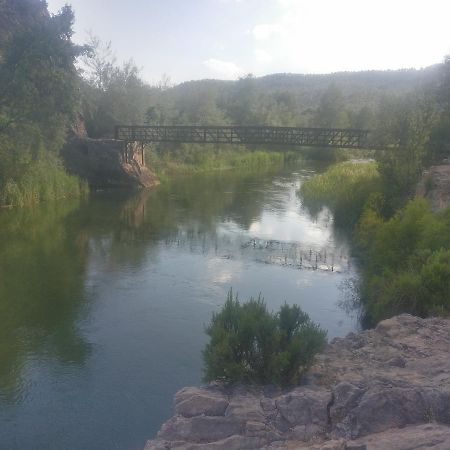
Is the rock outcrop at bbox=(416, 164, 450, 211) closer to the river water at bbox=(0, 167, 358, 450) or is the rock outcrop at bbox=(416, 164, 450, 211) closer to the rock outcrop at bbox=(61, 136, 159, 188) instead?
the river water at bbox=(0, 167, 358, 450)

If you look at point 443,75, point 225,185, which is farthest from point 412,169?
point 225,185

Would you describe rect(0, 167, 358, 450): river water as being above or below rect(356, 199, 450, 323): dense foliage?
below

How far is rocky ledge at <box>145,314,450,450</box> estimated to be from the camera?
652cm

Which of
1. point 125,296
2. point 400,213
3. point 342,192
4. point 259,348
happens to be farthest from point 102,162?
point 259,348

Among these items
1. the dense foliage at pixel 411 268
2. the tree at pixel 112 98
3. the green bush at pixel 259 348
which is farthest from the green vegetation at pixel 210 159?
the green bush at pixel 259 348

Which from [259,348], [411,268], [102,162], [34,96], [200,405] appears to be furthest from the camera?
[102,162]

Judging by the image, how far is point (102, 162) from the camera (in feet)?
139

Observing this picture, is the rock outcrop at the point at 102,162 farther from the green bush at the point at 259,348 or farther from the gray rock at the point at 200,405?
the gray rock at the point at 200,405

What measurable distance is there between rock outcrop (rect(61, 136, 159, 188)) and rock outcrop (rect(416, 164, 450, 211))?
87.8 feet

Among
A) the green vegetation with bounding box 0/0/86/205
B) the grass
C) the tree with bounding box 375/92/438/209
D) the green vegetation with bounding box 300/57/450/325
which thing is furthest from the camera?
the grass

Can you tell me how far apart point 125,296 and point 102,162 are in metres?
27.9

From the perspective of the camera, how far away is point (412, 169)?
23.8 meters

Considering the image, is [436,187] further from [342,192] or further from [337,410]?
[337,410]

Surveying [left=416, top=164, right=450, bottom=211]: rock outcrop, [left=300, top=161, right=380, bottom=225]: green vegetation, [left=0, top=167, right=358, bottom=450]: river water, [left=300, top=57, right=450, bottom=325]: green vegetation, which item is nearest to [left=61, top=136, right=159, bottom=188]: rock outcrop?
[left=0, top=167, right=358, bottom=450]: river water
